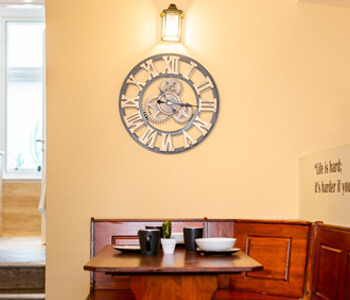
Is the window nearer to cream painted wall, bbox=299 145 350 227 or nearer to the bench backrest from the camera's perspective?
the bench backrest

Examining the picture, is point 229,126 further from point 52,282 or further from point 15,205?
point 15,205

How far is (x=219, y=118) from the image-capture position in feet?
14.4

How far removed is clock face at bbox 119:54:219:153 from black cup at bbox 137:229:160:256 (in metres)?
1.45

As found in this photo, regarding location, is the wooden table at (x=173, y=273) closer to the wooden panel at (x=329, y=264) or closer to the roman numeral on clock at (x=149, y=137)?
the wooden panel at (x=329, y=264)

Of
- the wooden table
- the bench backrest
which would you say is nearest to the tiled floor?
the bench backrest

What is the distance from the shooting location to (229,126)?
14.4 feet

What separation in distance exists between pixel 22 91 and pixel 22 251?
10.3ft

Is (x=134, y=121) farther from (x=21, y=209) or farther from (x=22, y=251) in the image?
(x=21, y=209)

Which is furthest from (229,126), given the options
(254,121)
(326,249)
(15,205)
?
(15,205)

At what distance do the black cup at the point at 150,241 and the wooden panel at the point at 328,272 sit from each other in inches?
35.0

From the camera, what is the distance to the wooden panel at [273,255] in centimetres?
381

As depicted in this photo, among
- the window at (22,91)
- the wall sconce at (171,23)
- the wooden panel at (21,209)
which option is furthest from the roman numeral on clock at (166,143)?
the window at (22,91)

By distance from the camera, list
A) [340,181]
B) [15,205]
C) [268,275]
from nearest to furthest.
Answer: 1. [340,181]
2. [268,275]
3. [15,205]

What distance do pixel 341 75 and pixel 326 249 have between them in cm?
162
